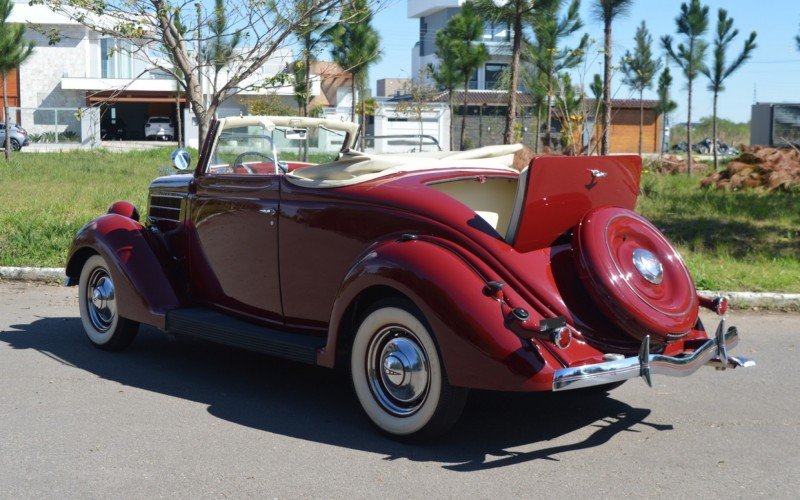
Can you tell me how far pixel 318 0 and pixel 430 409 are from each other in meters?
7.08

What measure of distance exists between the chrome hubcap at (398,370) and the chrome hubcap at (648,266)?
1.20 metres

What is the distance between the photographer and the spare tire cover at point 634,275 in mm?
4668

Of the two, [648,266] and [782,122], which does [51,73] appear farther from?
[648,266]

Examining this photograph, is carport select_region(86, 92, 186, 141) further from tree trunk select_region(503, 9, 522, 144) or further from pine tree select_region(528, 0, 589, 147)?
tree trunk select_region(503, 9, 522, 144)

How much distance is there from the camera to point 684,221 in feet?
44.1

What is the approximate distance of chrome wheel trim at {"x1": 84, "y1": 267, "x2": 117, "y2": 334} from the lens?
6.78 m

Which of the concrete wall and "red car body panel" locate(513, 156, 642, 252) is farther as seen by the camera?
the concrete wall

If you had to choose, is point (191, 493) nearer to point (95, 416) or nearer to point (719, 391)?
point (95, 416)

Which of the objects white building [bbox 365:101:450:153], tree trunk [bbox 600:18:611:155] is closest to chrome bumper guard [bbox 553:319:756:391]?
tree trunk [bbox 600:18:611:155]

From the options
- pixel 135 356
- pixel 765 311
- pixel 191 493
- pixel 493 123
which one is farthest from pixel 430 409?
pixel 493 123

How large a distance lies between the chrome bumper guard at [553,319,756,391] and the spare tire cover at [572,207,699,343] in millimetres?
147

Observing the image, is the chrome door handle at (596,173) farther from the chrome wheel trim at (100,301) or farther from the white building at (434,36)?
the white building at (434,36)

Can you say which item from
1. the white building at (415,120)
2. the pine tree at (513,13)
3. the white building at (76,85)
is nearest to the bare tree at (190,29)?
the pine tree at (513,13)

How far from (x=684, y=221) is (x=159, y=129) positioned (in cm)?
3957
